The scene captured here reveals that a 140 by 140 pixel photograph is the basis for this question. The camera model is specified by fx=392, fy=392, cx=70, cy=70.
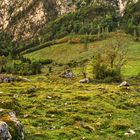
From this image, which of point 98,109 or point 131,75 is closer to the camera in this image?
point 98,109

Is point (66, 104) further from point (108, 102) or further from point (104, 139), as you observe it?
point (104, 139)

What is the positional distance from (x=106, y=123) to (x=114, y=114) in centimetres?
827

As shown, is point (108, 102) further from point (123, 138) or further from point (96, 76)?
→ point (96, 76)

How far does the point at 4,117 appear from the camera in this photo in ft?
112

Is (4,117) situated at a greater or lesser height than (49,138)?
greater

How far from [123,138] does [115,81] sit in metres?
100

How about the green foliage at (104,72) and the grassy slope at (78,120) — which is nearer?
the grassy slope at (78,120)

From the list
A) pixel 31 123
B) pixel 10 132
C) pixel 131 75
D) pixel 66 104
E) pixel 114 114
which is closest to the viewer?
pixel 10 132

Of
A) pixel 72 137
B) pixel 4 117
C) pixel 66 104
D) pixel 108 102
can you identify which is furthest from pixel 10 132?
pixel 108 102

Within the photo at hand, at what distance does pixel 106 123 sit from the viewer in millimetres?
44125

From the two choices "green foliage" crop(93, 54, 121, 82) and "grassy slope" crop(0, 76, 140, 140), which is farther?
"green foliage" crop(93, 54, 121, 82)

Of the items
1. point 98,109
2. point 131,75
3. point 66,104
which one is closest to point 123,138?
point 98,109

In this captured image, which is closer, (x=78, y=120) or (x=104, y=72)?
(x=78, y=120)

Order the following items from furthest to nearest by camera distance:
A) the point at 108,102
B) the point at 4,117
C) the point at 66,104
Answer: the point at 108,102 < the point at 66,104 < the point at 4,117
